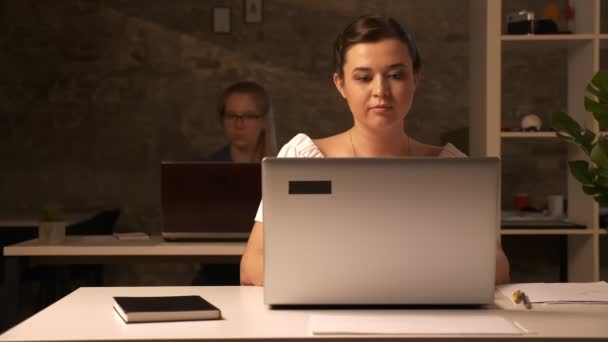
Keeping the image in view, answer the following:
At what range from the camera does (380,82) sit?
196 cm

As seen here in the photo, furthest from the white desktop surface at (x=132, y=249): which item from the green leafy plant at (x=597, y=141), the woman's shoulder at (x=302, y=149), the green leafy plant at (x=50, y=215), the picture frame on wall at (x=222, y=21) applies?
the picture frame on wall at (x=222, y=21)

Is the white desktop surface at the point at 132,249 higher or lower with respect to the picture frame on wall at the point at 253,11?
lower

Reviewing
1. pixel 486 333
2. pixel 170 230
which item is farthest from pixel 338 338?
Answer: pixel 170 230

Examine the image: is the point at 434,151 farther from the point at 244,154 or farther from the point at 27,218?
the point at 27,218

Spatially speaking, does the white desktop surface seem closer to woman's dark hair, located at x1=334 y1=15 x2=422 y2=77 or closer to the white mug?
woman's dark hair, located at x1=334 y1=15 x2=422 y2=77

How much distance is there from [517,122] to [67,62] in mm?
3692

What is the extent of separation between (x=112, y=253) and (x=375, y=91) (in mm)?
1833

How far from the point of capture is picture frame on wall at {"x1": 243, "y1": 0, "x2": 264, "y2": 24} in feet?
21.8

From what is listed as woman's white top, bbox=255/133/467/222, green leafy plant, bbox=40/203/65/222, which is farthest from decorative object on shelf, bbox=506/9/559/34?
green leafy plant, bbox=40/203/65/222

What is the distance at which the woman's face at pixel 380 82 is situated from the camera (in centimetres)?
196

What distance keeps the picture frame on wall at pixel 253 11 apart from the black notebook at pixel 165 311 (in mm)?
5253

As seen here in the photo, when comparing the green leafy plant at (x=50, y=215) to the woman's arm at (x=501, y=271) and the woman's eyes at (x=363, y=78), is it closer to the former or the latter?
the woman's eyes at (x=363, y=78)

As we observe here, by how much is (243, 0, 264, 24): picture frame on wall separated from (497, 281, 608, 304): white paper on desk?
4.99m

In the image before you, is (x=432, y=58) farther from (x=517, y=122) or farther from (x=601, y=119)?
(x=601, y=119)
